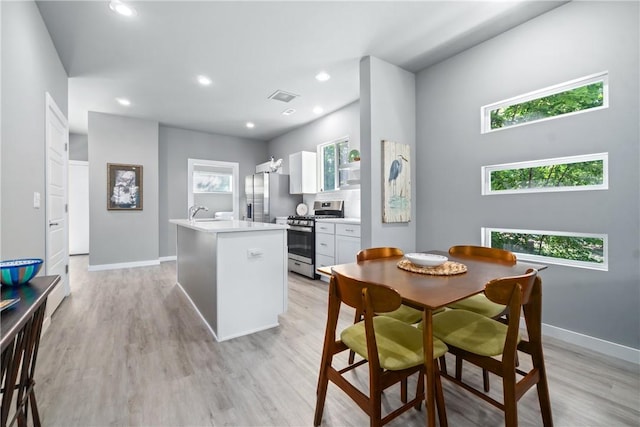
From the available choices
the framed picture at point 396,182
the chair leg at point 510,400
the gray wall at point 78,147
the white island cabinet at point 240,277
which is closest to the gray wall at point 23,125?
the white island cabinet at point 240,277

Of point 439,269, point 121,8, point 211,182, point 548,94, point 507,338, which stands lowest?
point 507,338

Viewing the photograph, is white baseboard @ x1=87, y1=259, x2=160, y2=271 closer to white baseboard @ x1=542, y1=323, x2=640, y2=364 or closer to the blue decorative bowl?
the blue decorative bowl

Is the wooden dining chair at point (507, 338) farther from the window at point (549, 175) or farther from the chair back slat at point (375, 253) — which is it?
the window at point (549, 175)

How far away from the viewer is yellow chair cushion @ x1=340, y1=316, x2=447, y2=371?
1217mm

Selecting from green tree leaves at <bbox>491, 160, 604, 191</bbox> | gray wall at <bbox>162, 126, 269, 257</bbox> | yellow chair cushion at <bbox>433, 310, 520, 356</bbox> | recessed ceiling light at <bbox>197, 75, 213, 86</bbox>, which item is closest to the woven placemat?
yellow chair cushion at <bbox>433, 310, 520, 356</bbox>

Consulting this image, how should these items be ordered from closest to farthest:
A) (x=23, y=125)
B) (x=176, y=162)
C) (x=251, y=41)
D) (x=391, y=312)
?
1. (x=391, y=312)
2. (x=23, y=125)
3. (x=251, y=41)
4. (x=176, y=162)

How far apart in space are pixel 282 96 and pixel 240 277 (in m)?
2.99

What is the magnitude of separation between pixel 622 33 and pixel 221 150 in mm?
6406

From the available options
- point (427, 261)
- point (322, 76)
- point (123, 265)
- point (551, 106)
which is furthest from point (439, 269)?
point (123, 265)

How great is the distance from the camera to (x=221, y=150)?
6566mm

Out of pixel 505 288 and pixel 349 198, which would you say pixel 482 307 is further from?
pixel 349 198

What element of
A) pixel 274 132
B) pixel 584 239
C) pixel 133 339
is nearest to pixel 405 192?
Result: pixel 584 239

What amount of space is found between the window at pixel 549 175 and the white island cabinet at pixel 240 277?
2.22 metres

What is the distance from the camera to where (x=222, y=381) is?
182 cm
